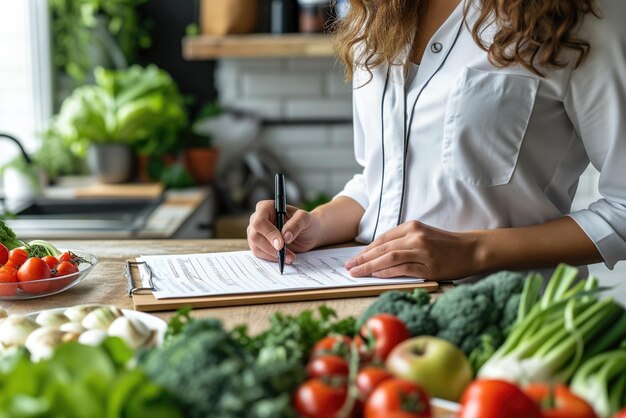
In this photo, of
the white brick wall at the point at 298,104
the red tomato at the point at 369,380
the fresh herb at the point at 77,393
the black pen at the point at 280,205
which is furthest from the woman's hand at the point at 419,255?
the white brick wall at the point at 298,104

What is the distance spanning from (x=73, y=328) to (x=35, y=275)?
29 cm

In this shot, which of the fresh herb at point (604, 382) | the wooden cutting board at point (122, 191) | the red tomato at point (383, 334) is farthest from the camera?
the wooden cutting board at point (122, 191)

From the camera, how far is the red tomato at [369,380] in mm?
865

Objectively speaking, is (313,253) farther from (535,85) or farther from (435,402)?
(435,402)

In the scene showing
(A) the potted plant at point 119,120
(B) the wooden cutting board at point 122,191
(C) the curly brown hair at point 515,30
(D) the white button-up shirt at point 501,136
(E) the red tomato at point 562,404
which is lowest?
(B) the wooden cutting board at point 122,191

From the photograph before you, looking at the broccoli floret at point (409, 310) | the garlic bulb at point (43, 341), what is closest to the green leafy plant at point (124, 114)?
the garlic bulb at point (43, 341)

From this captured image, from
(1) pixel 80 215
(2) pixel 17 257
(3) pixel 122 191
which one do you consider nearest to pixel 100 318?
(2) pixel 17 257

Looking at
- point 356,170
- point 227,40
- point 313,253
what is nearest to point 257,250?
point 313,253

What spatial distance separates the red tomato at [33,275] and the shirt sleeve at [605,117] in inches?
37.6

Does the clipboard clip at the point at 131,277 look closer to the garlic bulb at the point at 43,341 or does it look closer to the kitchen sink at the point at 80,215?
the garlic bulb at the point at 43,341

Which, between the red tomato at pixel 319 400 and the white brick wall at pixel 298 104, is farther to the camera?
the white brick wall at pixel 298 104

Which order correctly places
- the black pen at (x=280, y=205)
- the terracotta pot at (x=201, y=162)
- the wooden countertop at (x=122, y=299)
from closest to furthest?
the wooden countertop at (x=122, y=299)
the black pen at (x=280, y=205)
the terracotta pot at (x=201, y=162)

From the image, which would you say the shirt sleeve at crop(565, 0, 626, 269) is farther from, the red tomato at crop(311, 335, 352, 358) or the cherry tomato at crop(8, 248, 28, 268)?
the cherry tomato at crop(8, 248, 28, 268)

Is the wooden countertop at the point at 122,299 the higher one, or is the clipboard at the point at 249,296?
the clipboard at the point at 249,296
